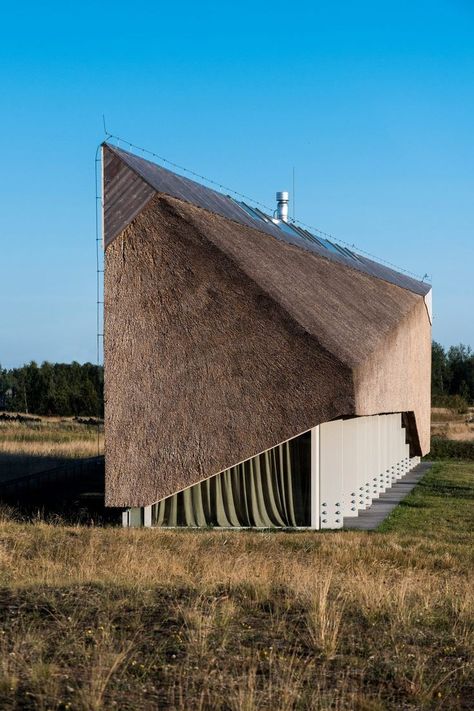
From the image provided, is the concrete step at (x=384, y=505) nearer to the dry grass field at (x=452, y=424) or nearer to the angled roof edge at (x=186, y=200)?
the angled roof edge at (x=186, y=200)

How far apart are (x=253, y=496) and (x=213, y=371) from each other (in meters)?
2.33

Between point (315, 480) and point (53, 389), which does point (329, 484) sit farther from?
point (53, 389)

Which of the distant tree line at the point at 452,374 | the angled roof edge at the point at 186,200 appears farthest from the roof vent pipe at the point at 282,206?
the distant tree line at the point at 452,374

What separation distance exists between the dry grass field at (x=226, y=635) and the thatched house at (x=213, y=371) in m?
3.44

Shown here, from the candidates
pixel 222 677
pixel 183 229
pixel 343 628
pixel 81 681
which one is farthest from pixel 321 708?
pixel 183 229

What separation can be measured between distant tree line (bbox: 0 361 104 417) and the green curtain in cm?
4154

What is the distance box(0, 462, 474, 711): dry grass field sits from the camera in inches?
215

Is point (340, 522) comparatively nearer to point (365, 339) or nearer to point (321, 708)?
point (365, 339)

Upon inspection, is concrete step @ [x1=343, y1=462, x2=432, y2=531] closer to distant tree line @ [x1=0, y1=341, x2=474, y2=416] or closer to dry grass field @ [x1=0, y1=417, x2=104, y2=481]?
dry grass field @ [x1=0, y1=417, x2=104, y2=481]

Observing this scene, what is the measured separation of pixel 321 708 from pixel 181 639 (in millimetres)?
1518

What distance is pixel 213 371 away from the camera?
14812 mm

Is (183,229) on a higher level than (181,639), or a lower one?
higher

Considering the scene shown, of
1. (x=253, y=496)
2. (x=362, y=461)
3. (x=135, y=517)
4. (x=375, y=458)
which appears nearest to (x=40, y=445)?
(x=375, y=458)

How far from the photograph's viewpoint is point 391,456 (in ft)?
81.5
